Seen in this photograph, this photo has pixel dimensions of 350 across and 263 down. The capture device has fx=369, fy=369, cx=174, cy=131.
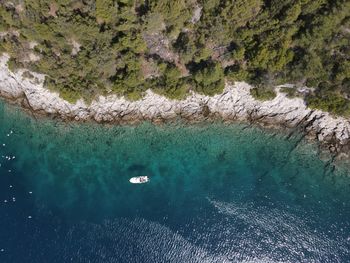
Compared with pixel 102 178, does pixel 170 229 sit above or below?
below

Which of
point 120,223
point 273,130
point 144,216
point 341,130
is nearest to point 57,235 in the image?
point 120,223

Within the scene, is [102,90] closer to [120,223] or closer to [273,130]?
[120,223]

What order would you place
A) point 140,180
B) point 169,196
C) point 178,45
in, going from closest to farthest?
1. point 178,45
2. point 169,196
3. point 140,180

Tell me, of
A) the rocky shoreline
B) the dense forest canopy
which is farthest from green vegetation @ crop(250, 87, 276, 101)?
the dense forest canopy

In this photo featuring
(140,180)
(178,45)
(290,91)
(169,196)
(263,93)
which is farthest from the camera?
(140,180)

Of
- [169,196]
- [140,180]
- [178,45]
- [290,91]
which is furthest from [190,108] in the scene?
[290,91]

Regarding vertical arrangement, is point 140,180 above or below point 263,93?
below

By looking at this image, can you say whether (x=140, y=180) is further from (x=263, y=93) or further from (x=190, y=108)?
(x=263, y=93)
